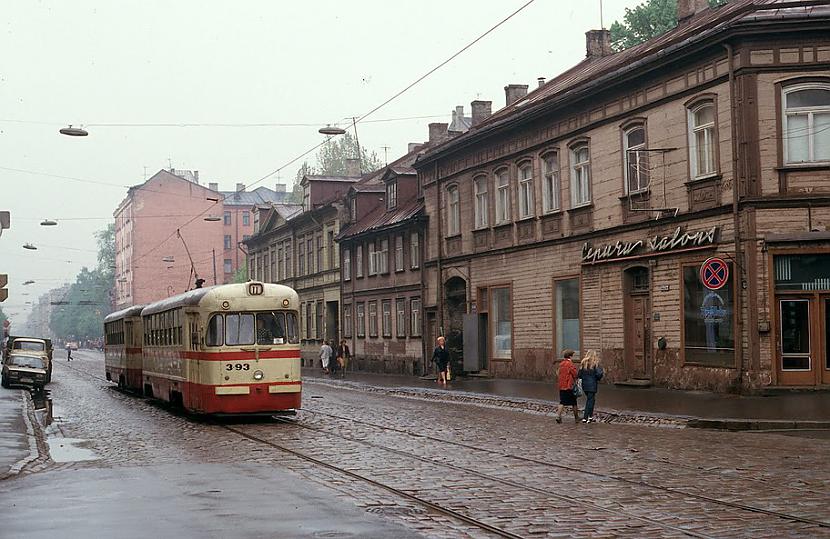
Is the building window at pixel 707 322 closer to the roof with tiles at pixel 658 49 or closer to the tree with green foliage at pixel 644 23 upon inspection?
the roof with tiles at pixel 658 49

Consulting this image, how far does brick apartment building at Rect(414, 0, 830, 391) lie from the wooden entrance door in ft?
0.18

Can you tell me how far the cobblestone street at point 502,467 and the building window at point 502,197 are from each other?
46.7 feet

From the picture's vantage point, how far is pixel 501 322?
1596 inches

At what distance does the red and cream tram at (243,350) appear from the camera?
2316cm

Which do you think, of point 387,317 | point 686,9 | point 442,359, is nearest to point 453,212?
point 442,359

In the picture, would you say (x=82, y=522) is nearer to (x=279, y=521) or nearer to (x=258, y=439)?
(x=279, y=521)

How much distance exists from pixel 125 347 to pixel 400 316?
1611 centimetres

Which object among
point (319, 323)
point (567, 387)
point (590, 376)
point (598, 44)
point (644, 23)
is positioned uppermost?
point (644, 23)

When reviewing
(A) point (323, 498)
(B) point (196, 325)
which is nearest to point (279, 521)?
(A) point (323, 498)

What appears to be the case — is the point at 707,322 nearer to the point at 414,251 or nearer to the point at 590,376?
the point at 590,376

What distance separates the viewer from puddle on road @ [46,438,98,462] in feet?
56.9

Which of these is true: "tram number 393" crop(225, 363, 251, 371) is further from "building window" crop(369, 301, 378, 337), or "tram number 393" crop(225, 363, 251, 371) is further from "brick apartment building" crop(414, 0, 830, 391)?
"building window" crop(369, 301, 378, 337)

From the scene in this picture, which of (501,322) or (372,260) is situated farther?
(372,260)

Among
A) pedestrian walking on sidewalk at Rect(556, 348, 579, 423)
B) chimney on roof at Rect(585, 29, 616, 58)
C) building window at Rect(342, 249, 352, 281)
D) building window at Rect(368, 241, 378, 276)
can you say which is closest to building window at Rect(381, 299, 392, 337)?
building window at Rect(368, 241, 378, 276)
